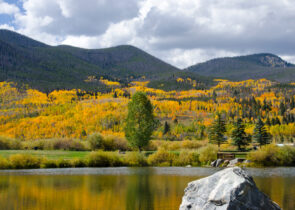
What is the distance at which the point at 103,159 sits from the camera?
2515 inches

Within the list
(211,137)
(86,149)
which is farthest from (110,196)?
(211,137)

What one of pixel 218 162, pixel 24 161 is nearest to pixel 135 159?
pixel 218 162

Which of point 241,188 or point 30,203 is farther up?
point 241,188

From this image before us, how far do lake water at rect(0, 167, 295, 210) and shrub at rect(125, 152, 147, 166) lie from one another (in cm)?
1588

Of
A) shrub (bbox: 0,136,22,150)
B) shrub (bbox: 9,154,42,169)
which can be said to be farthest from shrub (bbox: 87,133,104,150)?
shrub (bbox: 9,154,42,169)

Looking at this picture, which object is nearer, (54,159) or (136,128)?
(54,159)

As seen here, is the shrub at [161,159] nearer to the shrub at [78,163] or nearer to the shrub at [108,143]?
the shrub at [78,163]

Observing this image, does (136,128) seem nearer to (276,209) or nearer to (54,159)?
(54,159)

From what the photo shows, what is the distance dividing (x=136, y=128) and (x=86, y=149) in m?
20.9

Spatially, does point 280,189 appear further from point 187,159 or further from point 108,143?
point 108,143

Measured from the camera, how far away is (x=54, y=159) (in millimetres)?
62688

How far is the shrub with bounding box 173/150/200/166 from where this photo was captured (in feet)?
214

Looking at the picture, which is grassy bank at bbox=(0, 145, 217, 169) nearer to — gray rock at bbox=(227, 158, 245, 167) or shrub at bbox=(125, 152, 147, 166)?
shrub at bbox=(125, 152, 147, 166)

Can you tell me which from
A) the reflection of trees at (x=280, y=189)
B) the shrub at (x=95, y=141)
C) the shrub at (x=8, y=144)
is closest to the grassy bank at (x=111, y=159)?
the shrub at (x=95, y=141)
